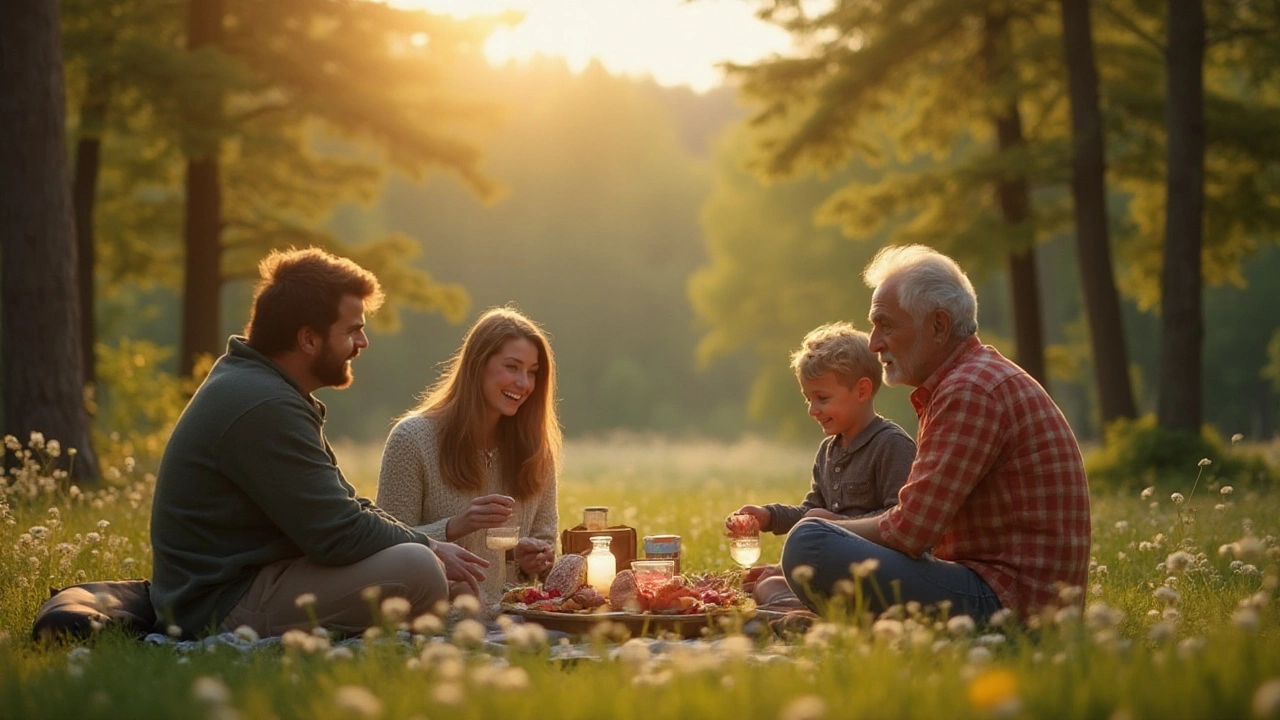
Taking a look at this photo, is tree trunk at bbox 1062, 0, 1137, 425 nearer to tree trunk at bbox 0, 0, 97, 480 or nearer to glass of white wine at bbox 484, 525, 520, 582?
tree trunk at bbox 0, 0, 97, 480

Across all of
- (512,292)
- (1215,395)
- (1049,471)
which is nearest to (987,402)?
(1049,471)

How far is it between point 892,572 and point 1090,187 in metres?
10.7

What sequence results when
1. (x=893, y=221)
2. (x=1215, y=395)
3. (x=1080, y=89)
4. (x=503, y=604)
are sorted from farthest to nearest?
(x=1215, y=395)
(x=893, y=221)
(x=1080, y=89)
(x=503, y=604)

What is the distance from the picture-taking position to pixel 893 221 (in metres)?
33.2

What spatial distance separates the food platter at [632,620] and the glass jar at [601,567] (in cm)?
33

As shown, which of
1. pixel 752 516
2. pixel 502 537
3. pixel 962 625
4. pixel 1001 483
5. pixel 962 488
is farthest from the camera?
pixel 752 516

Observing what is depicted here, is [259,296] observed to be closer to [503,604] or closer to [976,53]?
[503,604]

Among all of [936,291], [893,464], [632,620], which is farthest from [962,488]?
[632,620]

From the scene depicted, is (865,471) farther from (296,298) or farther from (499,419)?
(296,298)

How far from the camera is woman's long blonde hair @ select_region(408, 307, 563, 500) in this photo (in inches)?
246

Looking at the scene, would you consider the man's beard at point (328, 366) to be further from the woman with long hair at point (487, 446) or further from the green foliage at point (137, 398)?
the green foliage at point (137, 398)

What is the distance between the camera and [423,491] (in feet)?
20.5

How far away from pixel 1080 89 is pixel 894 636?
40.0 feet

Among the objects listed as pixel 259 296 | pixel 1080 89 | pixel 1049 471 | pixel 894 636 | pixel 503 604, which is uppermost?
pixel 1080 89
